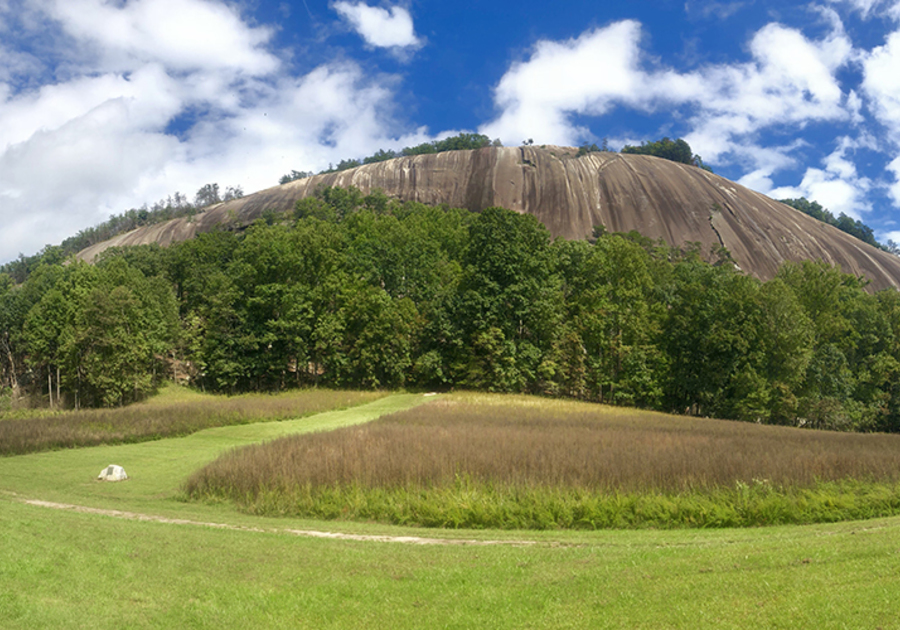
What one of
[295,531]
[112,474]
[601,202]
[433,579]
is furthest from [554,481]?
[601,202]

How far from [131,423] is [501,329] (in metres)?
27.4

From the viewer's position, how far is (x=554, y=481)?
46.7 feet

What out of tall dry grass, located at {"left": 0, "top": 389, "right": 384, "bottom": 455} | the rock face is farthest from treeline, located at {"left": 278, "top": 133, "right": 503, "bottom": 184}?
tall dry grass, located at {"left": 0, "top": 389, "right": 384, "bottom": 455}

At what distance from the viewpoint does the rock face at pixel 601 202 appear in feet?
273

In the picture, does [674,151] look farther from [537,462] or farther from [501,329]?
[537,462]

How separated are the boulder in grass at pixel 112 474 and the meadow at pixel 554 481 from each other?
3030 mm

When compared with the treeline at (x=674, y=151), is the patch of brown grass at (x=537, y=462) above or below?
below

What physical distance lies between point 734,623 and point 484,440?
1351 centimetres

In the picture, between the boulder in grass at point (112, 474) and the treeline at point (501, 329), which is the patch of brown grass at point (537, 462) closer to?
the boulder in grass at point (112, 474)

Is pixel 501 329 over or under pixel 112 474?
over

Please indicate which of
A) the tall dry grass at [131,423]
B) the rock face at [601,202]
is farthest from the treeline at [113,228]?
the tall dry grass at [131,423]

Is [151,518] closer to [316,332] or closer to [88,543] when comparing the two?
[88,543]

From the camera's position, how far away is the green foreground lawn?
592 cm

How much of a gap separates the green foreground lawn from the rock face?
78939mm
